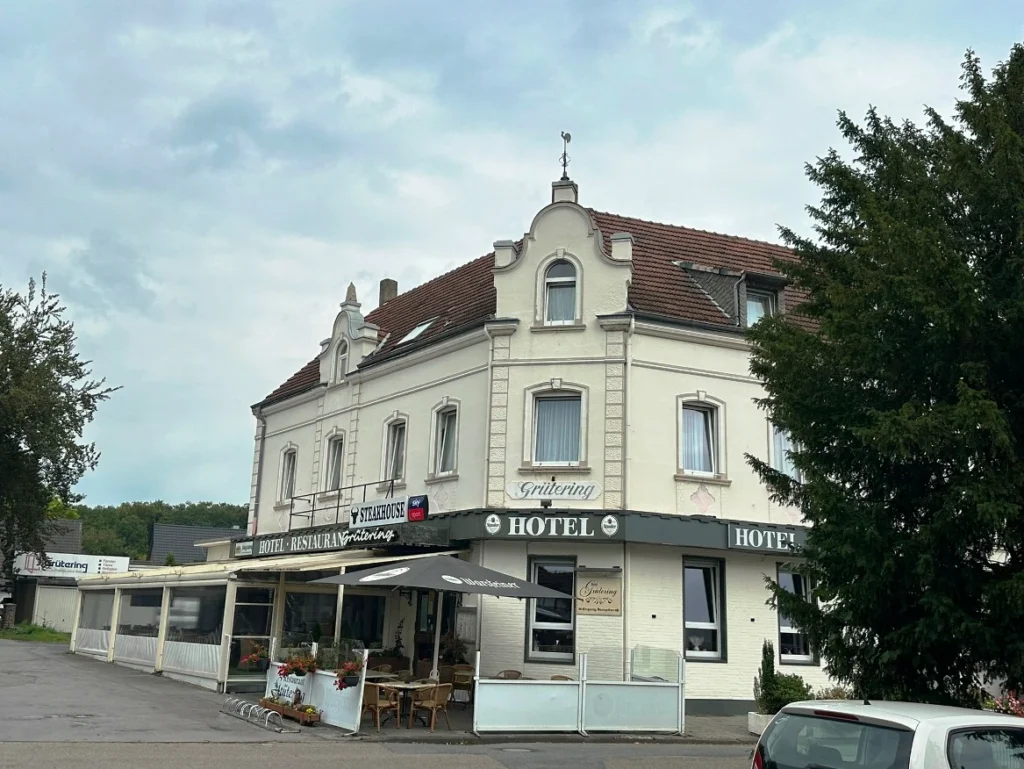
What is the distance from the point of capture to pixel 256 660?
21.3 meters

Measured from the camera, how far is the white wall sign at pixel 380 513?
2166cm

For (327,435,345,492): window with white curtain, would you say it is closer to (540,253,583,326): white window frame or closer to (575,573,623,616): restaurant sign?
(540,253,583,326): white window frame

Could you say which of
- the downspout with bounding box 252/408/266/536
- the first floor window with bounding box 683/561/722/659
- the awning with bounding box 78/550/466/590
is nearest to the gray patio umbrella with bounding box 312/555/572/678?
the awning with bounding box 78/550/466/590

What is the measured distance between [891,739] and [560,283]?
51.9 ft

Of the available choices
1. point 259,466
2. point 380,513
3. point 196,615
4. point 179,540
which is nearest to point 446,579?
point 380,513

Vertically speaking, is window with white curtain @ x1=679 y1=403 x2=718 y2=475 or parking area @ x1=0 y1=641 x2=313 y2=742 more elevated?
window with white curtain @ x1=679 y1=403 x2=718 y2=475

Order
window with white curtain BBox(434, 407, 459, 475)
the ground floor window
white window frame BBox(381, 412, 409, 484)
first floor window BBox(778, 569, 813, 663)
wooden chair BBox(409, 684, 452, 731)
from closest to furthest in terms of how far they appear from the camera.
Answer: wooden chair BBox(409, 684, 452, 731), first floor window BBox(778, 569, 813, 663), window with white curtain BBox(434, 407, 459, 475), the ground floor window, white window frame BBox(381, 412, 409, 484)

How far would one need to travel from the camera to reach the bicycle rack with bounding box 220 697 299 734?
623 inches

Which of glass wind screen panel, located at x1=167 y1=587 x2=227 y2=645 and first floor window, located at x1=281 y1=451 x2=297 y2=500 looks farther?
first floor window, located at x1=281 y1=451 x2=297 y2=500

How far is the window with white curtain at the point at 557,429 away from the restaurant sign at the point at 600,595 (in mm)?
2416

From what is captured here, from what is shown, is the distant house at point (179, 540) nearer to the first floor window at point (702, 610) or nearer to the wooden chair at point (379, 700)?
the first floor window at point (702, 610)

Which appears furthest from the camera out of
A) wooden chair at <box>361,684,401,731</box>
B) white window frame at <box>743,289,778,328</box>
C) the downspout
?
the downspout

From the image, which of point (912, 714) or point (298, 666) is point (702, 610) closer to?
point (298, 666)

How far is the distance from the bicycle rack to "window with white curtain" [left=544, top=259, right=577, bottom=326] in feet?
31.1
